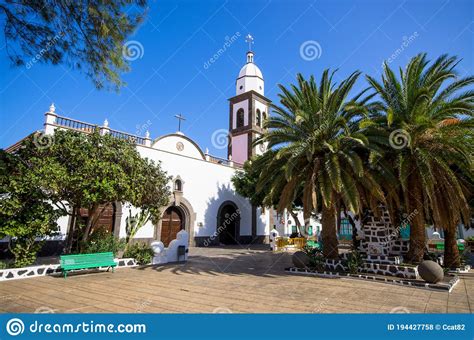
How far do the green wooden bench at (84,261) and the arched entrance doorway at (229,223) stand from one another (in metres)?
15.8

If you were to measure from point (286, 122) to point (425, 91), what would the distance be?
515 cm

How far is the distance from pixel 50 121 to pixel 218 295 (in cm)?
1443

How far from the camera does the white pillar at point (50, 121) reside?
16156 mm

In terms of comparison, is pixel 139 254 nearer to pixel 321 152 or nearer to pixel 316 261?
pixel 316 261

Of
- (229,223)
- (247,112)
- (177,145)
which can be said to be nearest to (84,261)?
(177,145)

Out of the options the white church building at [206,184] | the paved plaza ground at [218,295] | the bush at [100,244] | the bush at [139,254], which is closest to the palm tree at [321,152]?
the paved plaza ground at [218,295]

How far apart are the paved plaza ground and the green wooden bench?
39 cm

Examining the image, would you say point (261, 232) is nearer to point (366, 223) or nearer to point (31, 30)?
point (366, 223)

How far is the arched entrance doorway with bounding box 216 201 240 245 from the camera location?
27.2m

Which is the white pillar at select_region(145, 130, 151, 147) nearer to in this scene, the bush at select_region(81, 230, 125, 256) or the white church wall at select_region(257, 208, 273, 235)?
the bush at select_region(81, 230, 125, 256)

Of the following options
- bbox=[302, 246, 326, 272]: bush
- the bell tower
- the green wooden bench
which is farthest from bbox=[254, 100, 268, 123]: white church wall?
the green wooden bench

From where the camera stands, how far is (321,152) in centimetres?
1193
